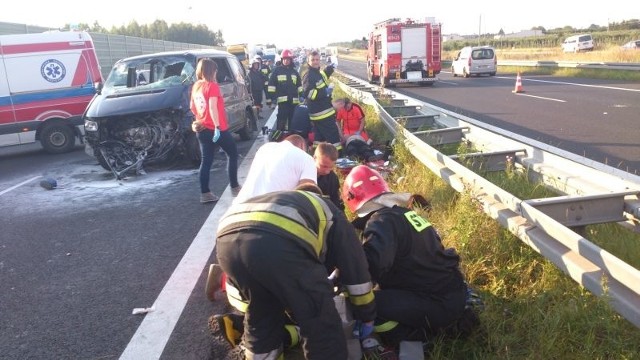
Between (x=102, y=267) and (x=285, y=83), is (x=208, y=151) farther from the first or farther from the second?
(x=285, y=83)

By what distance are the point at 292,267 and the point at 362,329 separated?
0.75m

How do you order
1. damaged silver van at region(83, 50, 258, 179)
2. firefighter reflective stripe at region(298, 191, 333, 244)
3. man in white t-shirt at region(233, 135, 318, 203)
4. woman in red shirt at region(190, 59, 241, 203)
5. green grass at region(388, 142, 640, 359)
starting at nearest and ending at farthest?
1. firefighter reflective stripe at region(298, 191, 333, 244)
2. green grass at region(388, 142, 640, 359)
3. man in white t-shirt at region(233, 135, 318, 203)
4. woman in red shirt at region(190, 59, 241, 203)
5. damaged silver van at region(83, 50, 258, 179)

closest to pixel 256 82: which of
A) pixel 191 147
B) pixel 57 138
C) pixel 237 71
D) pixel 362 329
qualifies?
pixel 237 71

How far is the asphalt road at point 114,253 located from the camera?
344 centimetres

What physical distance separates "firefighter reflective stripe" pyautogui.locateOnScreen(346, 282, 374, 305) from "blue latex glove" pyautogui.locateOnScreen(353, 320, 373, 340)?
0.21 metres

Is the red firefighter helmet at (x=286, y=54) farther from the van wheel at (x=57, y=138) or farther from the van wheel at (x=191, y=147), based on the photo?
the van wheel at (x=57, y=138)

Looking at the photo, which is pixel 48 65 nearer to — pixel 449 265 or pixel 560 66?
pixel 449 265

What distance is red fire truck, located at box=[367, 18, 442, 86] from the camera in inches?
961

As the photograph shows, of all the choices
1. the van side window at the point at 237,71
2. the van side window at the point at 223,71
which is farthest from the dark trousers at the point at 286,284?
the van side window at the point at 237,71

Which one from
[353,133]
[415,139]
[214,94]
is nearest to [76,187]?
[214,94]

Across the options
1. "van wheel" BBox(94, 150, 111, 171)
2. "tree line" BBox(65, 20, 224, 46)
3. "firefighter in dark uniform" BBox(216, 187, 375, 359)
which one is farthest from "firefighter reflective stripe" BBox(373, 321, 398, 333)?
"tree line" BBox(65, 20, 224, 46)

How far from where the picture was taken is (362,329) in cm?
294

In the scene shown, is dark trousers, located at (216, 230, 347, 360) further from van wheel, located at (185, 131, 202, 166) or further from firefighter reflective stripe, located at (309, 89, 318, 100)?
van wheel, located at (185, 131, 202, 166)

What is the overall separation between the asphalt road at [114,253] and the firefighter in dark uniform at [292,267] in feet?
2.08
